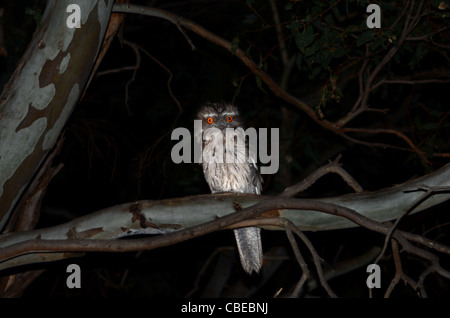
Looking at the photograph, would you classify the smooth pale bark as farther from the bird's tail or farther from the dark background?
the bird's tail

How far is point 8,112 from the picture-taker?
2260 millimetres

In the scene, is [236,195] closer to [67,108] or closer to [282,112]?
[67,108]

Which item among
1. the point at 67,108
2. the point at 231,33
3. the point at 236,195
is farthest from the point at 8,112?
the point at 231,33

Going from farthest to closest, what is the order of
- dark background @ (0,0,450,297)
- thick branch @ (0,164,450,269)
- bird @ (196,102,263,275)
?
1. dark background @ (0,0,450,297)
2. bird @ (196,102,263,275)
3. thick branch @ (0,164,450,269)

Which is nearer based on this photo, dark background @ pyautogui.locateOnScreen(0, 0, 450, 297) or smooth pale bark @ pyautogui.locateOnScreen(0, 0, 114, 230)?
smooth pale bark @ pyautogui.locateOnScreen(0, 0, 114, 230)

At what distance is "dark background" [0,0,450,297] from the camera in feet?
12.8

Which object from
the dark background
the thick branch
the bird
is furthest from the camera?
the dark background

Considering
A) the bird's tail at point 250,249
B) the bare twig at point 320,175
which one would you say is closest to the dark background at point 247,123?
the bird's tail at point 250,249

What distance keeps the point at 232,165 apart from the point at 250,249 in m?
0.65

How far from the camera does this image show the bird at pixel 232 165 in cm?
360

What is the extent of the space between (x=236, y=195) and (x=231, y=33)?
3.63 m

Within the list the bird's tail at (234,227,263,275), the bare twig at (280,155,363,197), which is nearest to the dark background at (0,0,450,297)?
the bird's tail at (234,227,263,275)

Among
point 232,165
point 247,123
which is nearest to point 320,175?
point 232,165

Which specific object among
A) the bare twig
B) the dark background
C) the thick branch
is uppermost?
the dark background
